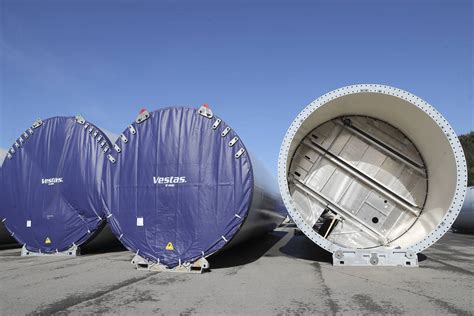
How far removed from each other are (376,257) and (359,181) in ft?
6.53

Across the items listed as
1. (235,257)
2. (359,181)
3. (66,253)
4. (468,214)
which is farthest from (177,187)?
(468,214)

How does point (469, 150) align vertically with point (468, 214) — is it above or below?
above

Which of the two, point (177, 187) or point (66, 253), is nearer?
point (177, 187)

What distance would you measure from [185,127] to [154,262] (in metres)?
2.23

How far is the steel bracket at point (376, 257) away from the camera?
6266mm

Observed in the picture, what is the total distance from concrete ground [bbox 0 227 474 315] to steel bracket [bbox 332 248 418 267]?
0.16 metres

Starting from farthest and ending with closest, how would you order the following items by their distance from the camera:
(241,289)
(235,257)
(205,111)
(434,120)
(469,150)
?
(469,150), (235,257), (205,111), (434,120), (241,289)

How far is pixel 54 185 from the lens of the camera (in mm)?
8156

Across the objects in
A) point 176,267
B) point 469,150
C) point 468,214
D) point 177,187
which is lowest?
point 176,267

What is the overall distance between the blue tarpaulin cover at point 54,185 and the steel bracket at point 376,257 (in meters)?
4.69

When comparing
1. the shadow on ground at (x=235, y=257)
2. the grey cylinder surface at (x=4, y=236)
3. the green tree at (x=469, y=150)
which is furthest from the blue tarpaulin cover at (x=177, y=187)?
the green tree at (x=469, y=150)

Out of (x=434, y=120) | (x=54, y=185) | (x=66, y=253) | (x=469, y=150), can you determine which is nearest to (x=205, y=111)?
(x=434, y=120)

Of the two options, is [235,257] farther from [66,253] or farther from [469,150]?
[469,150]

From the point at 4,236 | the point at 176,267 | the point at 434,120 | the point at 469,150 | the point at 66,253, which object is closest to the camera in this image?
the point at 176,267
